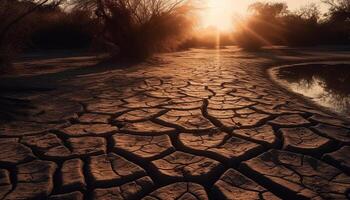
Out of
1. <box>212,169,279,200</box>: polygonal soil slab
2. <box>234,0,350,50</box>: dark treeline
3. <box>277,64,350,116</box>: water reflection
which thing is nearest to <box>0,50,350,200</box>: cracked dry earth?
<box>212,169,279,200</box>: polygonal soil slab

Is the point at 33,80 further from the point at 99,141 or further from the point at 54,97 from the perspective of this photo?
the point at 99,141

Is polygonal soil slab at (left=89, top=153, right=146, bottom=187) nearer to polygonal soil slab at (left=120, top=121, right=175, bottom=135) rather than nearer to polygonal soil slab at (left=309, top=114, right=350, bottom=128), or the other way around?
polygonal soil slab at (left=120, top=121, right=175, bottom=135)

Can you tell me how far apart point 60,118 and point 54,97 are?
112 centimetres

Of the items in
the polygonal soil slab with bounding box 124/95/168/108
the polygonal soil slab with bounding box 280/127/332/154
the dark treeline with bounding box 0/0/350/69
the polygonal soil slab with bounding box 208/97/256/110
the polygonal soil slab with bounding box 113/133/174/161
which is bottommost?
the polygonal soil slab with bounding box 280/127/332/154

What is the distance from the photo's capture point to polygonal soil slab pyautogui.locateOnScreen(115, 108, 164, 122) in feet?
10.7

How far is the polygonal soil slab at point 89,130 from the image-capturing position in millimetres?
2831

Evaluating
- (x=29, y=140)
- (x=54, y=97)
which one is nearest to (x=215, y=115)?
(x=29, y=140)

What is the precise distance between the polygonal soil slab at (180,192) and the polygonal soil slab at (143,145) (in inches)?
16.5

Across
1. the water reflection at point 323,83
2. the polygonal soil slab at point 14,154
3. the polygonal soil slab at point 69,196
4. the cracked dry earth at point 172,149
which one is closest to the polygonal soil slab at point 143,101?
the cracked dry earth at point 172,149

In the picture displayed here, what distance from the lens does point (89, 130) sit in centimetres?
294

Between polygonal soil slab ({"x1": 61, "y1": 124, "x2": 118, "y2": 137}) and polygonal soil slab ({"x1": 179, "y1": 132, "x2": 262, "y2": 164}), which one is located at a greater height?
polygonal soil slab ({"x1": 61, "y1": 124, "x2": 118, "y2": 137})

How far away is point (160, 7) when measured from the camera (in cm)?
1076

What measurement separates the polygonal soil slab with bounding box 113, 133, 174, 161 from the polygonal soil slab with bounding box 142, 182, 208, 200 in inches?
16.5

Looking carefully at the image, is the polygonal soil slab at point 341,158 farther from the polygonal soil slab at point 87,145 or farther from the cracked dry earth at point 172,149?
the polygonal soil slab at point 87,145
